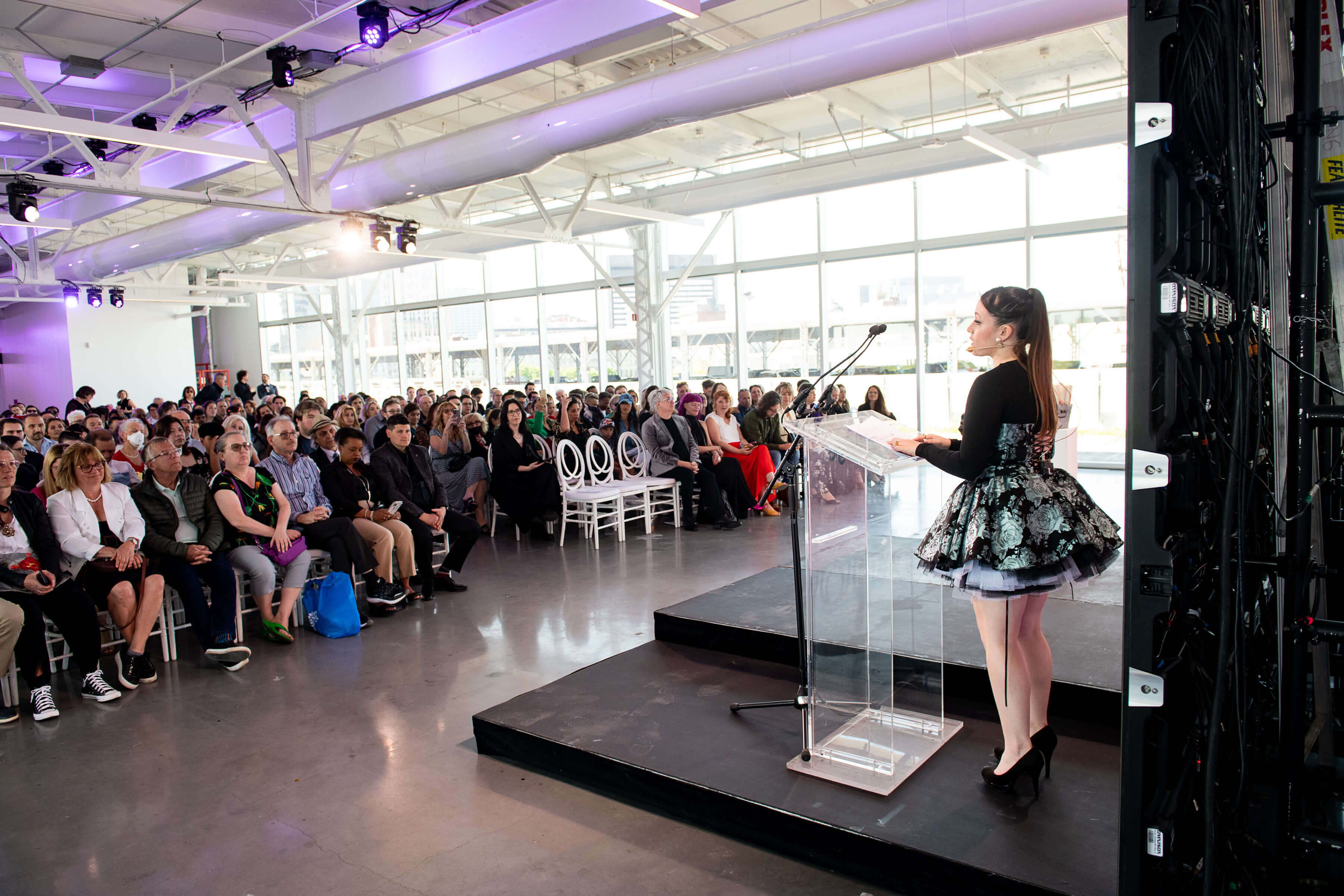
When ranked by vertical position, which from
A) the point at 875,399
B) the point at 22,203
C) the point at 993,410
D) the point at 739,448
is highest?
the point at 22,203

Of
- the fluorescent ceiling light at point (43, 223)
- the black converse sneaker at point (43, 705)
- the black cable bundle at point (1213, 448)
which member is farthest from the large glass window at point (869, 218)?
the black converse sneaker at point (43, 705)

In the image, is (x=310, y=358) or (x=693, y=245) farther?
(x=310, y=358)

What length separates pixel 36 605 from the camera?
3.84 meters

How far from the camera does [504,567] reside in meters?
6.34

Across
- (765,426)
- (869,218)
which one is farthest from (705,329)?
(765,426)

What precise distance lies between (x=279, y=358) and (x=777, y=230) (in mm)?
14198

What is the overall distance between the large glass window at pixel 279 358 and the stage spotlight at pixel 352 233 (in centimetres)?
1413

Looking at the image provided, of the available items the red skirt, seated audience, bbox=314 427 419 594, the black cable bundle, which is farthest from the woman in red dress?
the black cable bundle

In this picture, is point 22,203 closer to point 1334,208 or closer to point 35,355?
point 1334,208

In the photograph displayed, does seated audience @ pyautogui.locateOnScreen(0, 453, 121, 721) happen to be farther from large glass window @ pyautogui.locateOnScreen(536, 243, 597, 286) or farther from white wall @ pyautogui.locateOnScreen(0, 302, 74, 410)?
white wall @ pyautogui.locateOnScreen(0, 302, 74, 410)

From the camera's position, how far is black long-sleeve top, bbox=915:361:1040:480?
2324mm

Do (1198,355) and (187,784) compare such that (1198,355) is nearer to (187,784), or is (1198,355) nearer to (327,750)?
(327,750)

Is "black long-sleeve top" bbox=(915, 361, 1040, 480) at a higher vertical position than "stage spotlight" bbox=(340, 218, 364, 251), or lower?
lower

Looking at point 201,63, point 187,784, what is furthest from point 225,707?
point 201,63
